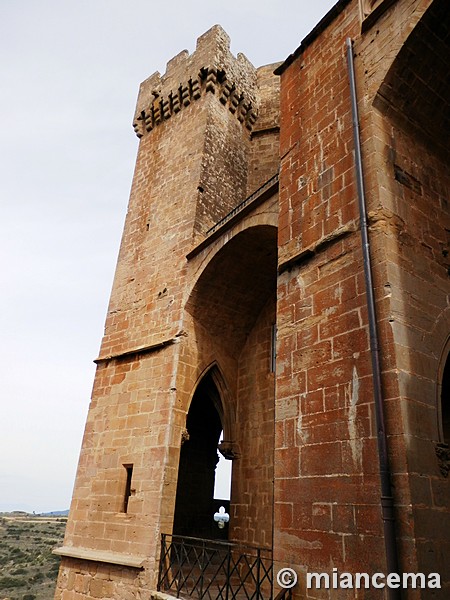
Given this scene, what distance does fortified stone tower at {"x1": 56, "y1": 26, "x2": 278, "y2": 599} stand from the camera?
7539 mm

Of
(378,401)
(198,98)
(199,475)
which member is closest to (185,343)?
(378,401)

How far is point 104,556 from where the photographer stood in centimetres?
742

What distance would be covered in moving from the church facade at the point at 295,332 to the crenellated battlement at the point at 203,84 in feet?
0.35

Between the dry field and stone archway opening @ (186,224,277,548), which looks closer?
stone archway opening @ (186,224,277,548)

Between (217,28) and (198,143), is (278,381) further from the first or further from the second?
(217,28)

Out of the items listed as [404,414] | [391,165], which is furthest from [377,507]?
[391,165]

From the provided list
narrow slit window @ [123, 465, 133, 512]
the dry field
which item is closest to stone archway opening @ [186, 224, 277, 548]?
narrow slit window @ [123, 465, 133, 512]

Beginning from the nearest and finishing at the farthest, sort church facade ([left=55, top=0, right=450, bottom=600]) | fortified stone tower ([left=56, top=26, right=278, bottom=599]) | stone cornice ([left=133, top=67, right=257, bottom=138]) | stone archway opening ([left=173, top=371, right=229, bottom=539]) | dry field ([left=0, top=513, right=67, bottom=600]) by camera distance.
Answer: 1. church facade ([left=55, top=0, right=450, bottom=600])
2. fortified stone tower ([left=56, top=26, right=278, bottom=599])
3. stone archway opening ([left=173, top=371, right=229, bottom=539])
4. stone cornice ([left=133, top=67, right=257, bottom=138])
5. dry field ([left=0, top=513, right=67, bottom=600])

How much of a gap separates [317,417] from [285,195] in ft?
9.89

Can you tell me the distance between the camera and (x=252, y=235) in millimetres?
7832

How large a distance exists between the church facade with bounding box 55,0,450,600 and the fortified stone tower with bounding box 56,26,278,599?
45mm

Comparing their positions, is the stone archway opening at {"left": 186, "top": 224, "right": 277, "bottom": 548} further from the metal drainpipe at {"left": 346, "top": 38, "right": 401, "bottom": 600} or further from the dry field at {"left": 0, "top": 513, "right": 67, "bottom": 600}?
the dry field at {"left": 0, "top": 513, "right": 67, "bottom": 600}

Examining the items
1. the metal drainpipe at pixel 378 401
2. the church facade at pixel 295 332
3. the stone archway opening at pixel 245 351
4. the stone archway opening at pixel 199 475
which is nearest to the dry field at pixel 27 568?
the stone archway opening at pixel 199 475

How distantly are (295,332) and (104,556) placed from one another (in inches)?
208
